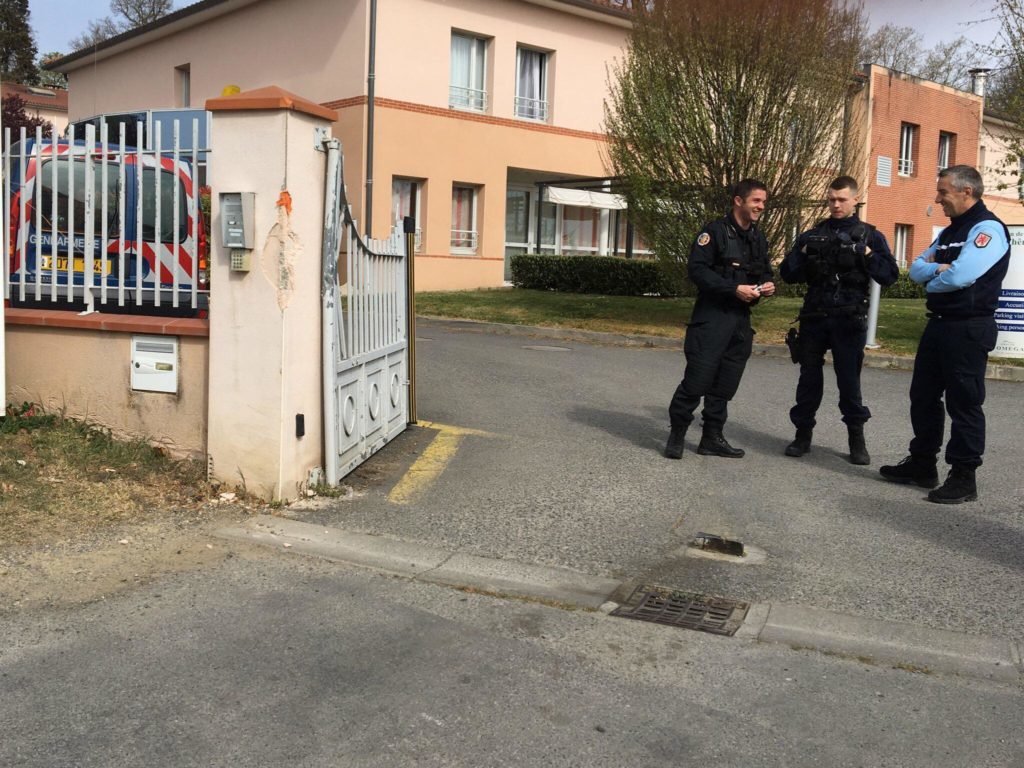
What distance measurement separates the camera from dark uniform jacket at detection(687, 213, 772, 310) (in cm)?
689

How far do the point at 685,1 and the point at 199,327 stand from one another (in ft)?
36.4

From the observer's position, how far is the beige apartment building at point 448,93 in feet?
79.1

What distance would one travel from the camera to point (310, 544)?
5.11 m

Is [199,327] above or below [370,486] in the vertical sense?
above

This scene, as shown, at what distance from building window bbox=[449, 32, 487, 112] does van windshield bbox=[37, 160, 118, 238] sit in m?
20.1

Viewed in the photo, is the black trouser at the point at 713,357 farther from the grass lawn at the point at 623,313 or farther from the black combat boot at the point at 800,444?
the grass lawn at the point at 623,313

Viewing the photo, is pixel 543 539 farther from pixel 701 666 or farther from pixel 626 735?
pixel 626 735

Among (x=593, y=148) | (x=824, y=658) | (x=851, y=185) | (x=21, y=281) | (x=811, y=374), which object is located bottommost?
(x=824, y=658)

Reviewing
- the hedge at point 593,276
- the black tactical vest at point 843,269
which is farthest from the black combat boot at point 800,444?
the hedge at point 593,276

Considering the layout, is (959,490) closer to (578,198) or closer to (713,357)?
(713,357)

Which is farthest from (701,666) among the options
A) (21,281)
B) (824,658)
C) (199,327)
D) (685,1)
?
(685,1)

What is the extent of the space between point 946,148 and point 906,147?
2.66 m

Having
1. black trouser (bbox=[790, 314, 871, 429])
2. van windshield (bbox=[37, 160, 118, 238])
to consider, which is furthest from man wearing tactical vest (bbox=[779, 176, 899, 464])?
van windshield (bbox=[37, 160, 118, 238])

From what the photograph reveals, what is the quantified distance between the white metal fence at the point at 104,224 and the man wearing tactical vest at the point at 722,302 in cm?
330
